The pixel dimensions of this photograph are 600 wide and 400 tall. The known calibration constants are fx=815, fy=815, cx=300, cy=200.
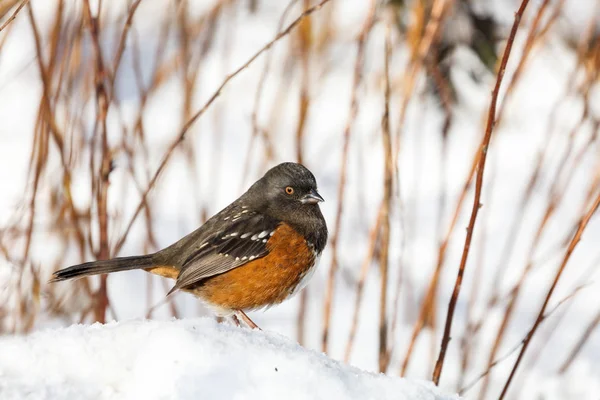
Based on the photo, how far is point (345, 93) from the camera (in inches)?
322

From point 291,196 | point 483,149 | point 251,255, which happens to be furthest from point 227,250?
point 483,149

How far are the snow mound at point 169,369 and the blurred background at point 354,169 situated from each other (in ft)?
2.15

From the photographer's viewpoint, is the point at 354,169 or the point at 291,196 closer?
the point at 291,196

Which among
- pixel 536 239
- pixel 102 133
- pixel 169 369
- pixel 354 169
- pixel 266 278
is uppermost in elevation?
pixel 354 169

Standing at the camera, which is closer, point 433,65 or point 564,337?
point 433,65

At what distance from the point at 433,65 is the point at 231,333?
1.57m

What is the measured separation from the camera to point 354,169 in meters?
8.45

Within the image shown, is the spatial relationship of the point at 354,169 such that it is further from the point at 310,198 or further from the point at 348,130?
the point at 348,130

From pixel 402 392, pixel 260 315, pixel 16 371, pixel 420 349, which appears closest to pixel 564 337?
pixel 420 349

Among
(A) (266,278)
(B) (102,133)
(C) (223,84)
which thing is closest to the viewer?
(C) (223,84)

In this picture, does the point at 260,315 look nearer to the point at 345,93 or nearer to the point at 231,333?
the point at 231,333

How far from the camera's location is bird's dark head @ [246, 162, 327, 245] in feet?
9.48

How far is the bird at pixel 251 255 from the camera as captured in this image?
270 cm

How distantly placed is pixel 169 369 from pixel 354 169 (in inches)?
279
